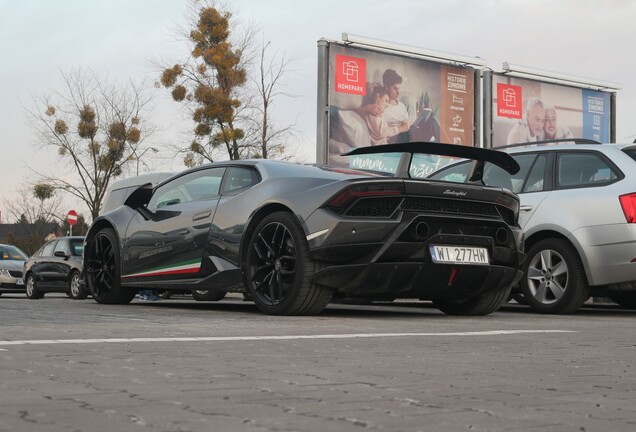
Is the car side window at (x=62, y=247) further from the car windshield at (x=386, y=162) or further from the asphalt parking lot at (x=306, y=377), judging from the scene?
the asphalt parking lot at (x=306, y=377)

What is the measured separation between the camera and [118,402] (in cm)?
354

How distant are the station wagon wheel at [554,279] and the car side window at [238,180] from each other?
9.75 feet

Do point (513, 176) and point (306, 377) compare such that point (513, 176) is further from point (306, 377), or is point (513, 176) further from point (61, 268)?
point (61, 268)

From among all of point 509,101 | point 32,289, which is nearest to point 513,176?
point 32,289

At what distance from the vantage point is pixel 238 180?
9.24 metres

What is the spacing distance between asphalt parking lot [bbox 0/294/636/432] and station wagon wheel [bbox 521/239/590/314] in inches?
103

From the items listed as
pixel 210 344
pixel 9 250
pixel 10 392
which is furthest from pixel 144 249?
pixel 9 250

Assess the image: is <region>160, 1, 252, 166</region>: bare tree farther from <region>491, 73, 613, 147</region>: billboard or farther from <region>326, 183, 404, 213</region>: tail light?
<region>326, 183, 404, 213</region>: tail light

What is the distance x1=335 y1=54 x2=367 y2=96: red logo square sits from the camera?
953 inches

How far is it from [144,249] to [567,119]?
2321 cm

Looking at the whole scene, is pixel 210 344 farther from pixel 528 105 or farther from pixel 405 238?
pixel 528 105

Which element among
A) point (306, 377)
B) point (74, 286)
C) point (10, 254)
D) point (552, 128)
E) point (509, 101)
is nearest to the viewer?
point (306, 377)

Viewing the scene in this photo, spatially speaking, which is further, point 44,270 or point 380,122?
point 380,122

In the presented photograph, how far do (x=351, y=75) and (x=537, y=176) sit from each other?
14.1m
